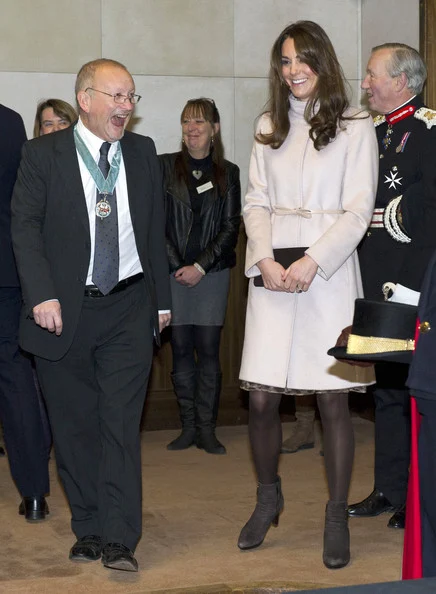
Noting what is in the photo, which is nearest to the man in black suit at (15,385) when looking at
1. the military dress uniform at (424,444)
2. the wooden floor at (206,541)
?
the wooden floor at (206,541)

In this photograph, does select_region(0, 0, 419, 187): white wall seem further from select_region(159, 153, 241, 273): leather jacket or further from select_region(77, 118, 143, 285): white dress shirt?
select_region(77, 118, 143, 285): white dress shirt

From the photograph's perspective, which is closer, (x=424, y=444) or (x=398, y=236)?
(x=424, y=444)

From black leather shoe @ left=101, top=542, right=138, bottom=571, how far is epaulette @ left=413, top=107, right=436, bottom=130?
183cm

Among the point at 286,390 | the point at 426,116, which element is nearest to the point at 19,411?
the point at 286,390

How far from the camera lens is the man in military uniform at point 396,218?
3.68 metres

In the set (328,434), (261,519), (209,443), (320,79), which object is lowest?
(209,443)

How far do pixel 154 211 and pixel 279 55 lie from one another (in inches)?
27.0

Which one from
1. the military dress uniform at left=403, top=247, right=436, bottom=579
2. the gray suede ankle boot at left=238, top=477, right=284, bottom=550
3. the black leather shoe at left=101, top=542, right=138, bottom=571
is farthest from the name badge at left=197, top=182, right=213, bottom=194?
the military dress uniform at left=403, top=247, right=436, bottom=579

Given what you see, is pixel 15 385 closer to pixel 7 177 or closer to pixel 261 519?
pixel 7 177

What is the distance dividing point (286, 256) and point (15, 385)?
4.01 ft

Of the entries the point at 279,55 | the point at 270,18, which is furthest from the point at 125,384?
the point at 270,18

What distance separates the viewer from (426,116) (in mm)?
3914

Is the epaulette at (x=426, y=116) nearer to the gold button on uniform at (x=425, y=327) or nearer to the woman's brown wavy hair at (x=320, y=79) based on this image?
the woman's brown wavy hair at (x=320, y=79)

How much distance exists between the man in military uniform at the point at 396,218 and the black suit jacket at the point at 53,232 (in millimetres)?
909
